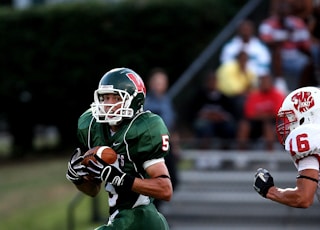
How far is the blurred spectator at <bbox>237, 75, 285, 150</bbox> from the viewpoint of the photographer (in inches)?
430

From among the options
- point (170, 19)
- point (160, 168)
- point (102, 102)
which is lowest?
point (160, 168)

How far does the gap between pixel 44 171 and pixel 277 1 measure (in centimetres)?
634

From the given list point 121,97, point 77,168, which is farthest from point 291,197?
point 77,168

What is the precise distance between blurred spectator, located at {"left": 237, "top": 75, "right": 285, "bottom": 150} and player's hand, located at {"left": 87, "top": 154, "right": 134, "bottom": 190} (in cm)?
515

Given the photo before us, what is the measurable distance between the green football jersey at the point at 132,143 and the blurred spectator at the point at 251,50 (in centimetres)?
552

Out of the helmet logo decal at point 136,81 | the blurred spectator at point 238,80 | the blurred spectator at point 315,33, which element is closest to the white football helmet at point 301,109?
the helmet logo decal at point 136,81

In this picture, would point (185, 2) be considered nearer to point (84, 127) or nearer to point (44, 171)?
point (44, 171)

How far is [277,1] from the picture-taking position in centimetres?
1222

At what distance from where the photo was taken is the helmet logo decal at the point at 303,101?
5812 mm

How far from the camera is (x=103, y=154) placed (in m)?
5.97

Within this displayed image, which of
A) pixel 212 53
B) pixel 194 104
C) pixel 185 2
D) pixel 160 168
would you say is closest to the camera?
pixel 160 168

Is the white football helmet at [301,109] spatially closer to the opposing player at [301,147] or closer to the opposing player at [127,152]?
the opposing player at [301,147]

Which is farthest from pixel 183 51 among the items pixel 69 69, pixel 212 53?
pixel 212 53

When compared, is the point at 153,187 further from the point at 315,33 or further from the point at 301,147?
the point at 315,33
